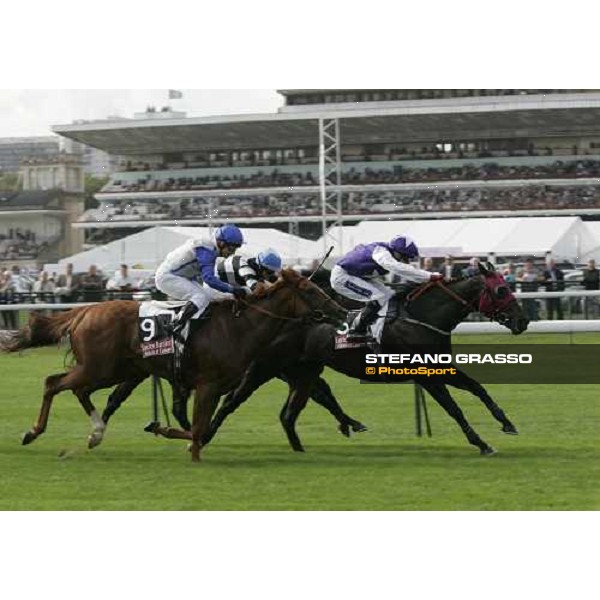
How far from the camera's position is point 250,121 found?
40.2 m

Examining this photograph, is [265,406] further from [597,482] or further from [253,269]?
[597,482]

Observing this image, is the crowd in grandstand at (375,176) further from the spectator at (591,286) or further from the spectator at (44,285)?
the spectator at (591,286)

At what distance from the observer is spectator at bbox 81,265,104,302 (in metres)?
18.2

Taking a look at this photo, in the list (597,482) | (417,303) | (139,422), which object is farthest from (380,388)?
(597,482)

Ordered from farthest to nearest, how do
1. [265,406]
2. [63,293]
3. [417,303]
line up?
1. [63,293]
2. [265,406]
3. [417,303]

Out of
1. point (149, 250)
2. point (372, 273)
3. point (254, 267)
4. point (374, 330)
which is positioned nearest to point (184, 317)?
point (254, 267)

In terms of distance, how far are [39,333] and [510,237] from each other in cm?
1844

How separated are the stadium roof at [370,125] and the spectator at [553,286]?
2076cm

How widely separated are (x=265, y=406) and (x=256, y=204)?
28.9m

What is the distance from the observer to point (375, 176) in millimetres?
41906

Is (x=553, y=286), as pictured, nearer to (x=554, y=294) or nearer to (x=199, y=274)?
(x=554, y=294)

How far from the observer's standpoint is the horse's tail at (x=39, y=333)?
348 inches

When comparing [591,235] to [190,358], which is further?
[591,235]

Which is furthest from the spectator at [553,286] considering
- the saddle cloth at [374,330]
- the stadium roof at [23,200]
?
the stadium roof at [23,200]
